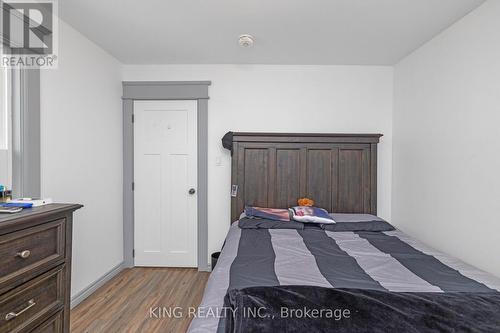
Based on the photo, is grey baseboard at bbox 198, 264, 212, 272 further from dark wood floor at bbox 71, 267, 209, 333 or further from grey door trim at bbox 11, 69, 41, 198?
grey door trim at bbox 11, 69, 41, 198

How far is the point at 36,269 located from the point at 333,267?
1.58 m

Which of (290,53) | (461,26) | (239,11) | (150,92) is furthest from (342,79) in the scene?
(150,92)

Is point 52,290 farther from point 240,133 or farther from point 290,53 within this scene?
point 290,53

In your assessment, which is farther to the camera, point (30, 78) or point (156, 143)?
point (156, 143)

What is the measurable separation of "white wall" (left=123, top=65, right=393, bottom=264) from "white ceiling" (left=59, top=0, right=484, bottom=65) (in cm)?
17

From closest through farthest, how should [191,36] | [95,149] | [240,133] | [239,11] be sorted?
[239,11], [191,36], [95,149], [240,133]

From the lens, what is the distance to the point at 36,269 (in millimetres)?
1314

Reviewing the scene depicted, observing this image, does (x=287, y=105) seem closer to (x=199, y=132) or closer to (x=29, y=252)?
(x=199, y=132)

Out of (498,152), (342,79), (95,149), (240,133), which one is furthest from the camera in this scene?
(342,79)

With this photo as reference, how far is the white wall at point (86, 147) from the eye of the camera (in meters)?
2.14

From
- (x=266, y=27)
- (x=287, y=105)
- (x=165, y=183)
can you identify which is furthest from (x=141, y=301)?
(x=266, y=27)

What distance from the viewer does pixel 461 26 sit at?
6.84 ft

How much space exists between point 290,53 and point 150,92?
1649 millimetres
